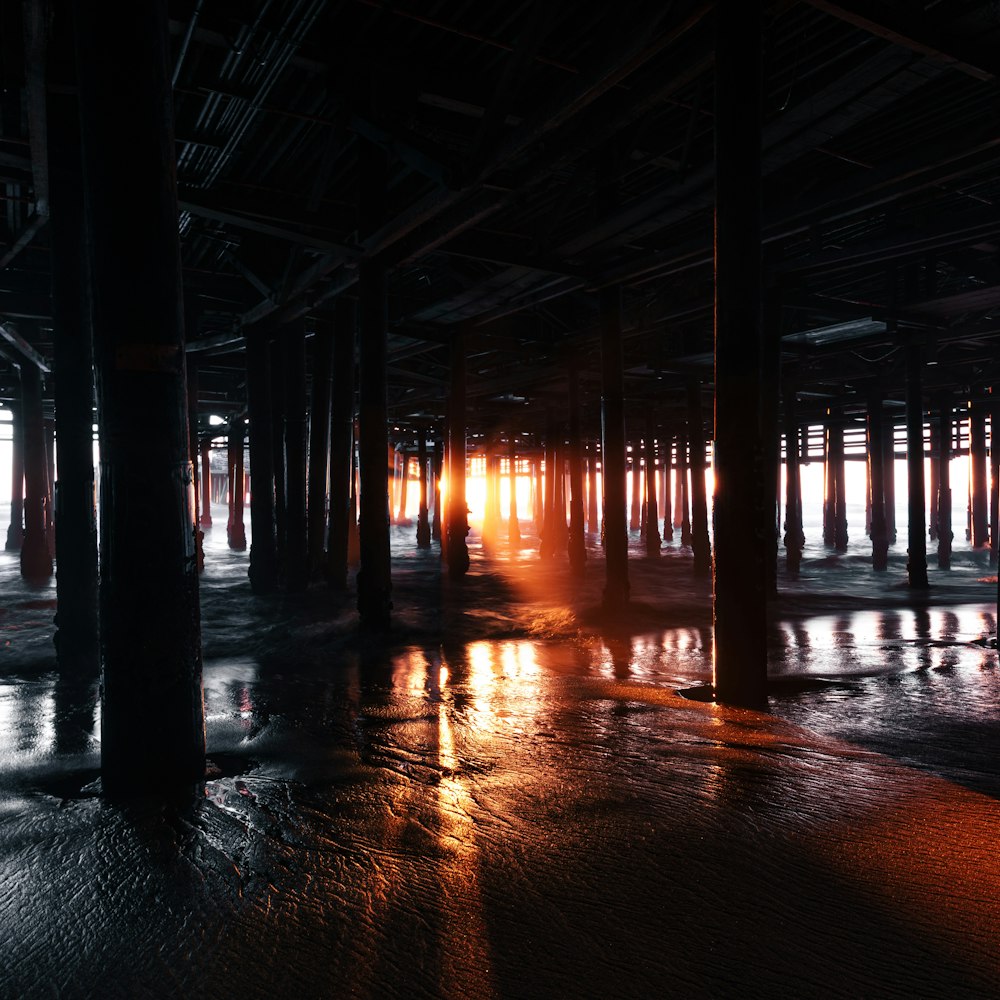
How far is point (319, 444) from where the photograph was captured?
42.4 ft

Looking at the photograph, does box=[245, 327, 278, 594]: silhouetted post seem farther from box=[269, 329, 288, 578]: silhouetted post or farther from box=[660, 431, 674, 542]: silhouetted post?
box=[660, 431, 674, 542]: silhouetted post

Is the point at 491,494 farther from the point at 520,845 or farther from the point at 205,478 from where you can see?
the point at 520,845

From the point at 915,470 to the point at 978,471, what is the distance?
35.7ft

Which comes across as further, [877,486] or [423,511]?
[423,511]

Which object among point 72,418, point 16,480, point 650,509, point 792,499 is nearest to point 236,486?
point 16,480

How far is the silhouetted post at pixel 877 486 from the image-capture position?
17.6 m

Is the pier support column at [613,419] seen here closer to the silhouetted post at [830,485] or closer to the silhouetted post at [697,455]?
the silhouetted post at [697,455]

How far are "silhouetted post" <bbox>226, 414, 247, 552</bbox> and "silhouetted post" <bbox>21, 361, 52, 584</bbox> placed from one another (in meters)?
7.06

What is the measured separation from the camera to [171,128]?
3514mm

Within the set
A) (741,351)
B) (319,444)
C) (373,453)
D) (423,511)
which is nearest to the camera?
(741,351)

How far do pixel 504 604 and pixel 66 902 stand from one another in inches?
351

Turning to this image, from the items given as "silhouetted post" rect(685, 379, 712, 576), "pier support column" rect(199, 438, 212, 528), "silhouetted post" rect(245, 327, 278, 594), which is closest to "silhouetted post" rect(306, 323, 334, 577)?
"silhouetted post" rect(245, 327, 278, 594)

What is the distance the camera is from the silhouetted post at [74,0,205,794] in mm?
3316

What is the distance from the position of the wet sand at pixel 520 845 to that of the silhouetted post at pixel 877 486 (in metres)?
12.9
